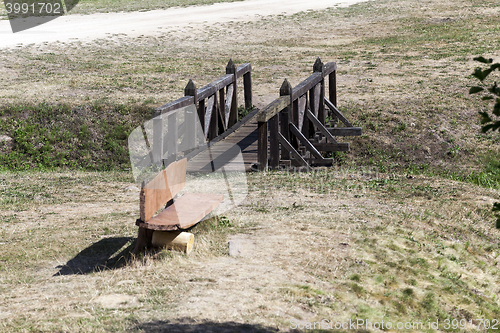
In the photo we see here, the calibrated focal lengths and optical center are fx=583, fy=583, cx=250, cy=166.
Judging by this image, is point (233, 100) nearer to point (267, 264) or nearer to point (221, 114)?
point (221, 114)

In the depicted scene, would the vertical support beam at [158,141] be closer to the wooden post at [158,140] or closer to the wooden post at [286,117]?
the wooden post at [158,140]

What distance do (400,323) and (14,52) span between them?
19.4m

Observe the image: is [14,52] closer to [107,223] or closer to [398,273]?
[107,223]

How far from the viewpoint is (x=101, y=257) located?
600 centimetres

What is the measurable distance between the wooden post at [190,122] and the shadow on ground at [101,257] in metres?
4.19

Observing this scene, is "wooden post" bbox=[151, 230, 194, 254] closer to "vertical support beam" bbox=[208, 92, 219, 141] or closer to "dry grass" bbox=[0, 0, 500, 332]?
"dry grass" bbox=[0, 0, 500, 332]

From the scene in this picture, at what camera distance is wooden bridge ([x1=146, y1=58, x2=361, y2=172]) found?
9773 millimetres

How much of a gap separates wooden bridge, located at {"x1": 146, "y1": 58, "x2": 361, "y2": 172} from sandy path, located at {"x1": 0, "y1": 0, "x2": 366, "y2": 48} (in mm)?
13476

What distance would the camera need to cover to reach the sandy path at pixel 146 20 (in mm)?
25000

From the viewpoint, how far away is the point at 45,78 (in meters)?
17.3

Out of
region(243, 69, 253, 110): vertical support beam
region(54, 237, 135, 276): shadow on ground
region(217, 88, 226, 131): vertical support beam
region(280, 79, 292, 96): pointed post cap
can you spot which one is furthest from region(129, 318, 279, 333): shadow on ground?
region(243, 69, 253, 110): vertical support beam

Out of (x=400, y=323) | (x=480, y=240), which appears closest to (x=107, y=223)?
(x=400, y=323)

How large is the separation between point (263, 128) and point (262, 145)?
29 centimetres

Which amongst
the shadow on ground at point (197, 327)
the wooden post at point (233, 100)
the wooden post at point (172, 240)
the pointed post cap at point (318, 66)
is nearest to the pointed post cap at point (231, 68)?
the wooden post at point (233, 100)
